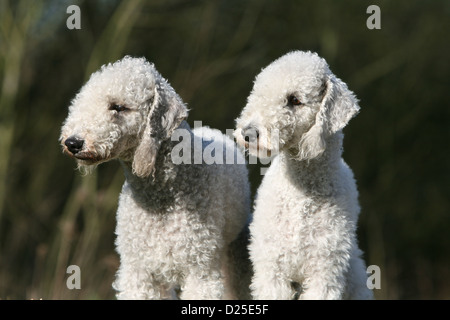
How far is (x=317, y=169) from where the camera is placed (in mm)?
3994

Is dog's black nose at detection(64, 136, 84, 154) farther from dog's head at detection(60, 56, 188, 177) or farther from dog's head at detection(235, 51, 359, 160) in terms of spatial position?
dog's head at detection(235, 51, 359, 160)

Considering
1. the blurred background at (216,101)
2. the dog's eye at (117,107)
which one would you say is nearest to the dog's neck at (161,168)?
the dog's eye at (117,107)

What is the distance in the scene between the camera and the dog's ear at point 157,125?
3.71 metres

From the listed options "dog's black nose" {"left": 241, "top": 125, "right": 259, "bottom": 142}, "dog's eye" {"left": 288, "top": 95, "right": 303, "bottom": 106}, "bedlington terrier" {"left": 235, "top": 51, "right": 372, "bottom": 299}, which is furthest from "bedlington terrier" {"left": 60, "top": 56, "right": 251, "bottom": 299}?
"dog's eye" {"left": 288, "top": 95, "right": 303, "bottom": 106}

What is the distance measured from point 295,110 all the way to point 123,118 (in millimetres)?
969

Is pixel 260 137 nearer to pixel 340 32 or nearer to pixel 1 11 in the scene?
pixel 1 11

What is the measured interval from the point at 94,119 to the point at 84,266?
345 centimetres

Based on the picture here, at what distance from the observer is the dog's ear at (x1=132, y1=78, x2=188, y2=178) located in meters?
3.71

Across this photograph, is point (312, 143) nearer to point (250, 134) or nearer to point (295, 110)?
point (295, 110)

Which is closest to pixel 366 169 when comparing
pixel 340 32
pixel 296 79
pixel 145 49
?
A: pixel 340 32

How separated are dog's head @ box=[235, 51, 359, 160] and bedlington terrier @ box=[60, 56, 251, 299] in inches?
18.2

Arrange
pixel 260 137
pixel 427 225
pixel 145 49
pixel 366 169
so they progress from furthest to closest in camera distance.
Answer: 1. pixel 427 225
2. pixel 366 169
3. pixel 145 49
4. pixel 260 137

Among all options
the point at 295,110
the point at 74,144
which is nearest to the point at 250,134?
the point at 295,110

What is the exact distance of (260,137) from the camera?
3605mm
